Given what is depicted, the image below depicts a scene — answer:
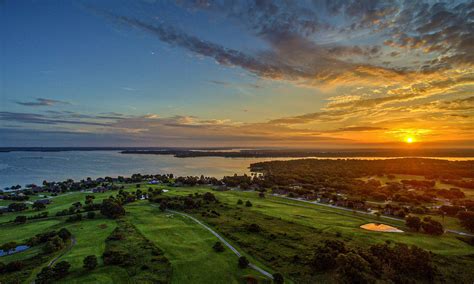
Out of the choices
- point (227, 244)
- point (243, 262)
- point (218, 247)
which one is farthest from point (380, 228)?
point (218, 247)

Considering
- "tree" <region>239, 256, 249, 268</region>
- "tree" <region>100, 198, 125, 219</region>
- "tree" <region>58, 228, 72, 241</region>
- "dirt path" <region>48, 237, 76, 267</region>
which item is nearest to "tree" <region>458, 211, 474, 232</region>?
"tree" <region>239, 256, 249, 268</region>

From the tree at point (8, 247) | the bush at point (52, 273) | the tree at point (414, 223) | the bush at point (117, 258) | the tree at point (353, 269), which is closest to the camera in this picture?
the tree at point (353, 269)

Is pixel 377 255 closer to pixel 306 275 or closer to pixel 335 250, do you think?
pixel 335 250

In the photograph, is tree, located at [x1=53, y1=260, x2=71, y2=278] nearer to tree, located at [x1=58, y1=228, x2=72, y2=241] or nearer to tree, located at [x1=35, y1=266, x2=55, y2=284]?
tree, located at [x1=35, y1=266, x2=55, y2=284]

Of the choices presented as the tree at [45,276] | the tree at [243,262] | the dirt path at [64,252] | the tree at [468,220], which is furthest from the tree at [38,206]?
the tree at [468,220]

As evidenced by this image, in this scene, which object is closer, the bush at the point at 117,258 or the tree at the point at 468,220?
the bush at the point at 117,258

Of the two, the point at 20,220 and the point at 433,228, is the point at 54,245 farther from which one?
the point at 433,228

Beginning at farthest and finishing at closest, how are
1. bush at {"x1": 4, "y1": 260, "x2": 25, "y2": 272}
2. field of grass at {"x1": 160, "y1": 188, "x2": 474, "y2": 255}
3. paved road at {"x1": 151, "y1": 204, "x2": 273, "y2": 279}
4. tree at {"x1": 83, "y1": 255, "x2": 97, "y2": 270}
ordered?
field of grass at {"x1": 160, "y1": 188, "x2": 474, "y2": 255}
tree at {"x1": 83, "y1": 255, "x2": 97, "y2": 270}
bush at {"x1": 4, "y1": 260, "x2": 25, "y2": 272}
paved road at {"x1": 151, "y1": 204, "x2": 273, "y2": 279}

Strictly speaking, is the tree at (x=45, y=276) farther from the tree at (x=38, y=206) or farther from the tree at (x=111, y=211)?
the tree at (x=38, y=206)
